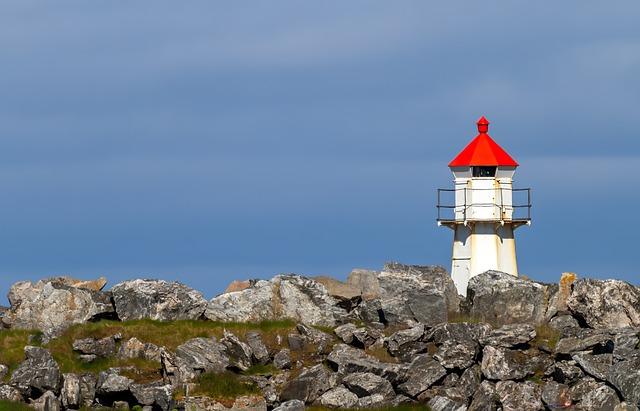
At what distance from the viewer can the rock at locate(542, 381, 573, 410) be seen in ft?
168

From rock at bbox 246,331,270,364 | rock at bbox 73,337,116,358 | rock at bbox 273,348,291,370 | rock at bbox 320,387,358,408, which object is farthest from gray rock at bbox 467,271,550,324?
rock at bbox 73,337,116,358

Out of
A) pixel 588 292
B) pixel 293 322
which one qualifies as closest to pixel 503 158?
pixel 588 292

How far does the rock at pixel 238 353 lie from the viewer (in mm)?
53206

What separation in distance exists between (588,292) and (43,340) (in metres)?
19.5

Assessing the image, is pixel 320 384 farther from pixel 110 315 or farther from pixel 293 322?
pixel 110 315

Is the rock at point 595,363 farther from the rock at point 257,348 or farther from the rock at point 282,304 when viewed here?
the rock at point 257,348

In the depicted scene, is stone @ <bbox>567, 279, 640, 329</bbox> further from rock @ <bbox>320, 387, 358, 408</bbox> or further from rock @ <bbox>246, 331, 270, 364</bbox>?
rock @ <bbox>246, 331, 270, 364</bbox>

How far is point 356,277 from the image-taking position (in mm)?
60000

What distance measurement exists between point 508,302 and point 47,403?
55.3ft

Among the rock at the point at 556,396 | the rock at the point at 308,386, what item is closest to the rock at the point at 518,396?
the rock at the point at 556,396

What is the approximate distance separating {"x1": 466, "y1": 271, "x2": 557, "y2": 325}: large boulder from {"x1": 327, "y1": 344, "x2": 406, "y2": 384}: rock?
211 inches

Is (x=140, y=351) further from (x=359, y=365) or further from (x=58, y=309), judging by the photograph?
(x=359, y=365)

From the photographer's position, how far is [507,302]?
5656 centimetres

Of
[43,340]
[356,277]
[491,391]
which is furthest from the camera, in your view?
[356,277]
